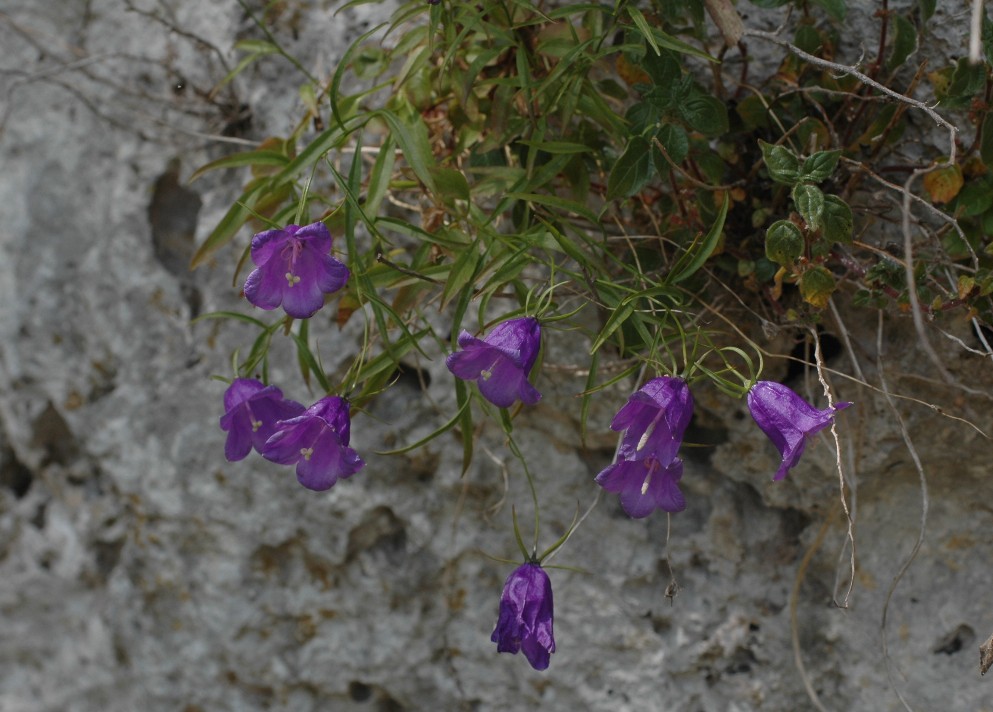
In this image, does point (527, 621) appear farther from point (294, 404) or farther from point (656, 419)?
point (294, 404)

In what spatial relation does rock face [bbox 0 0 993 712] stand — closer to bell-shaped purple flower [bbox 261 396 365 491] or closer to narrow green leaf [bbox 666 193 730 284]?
narrow green leaf [bbox 666 193 730 284]

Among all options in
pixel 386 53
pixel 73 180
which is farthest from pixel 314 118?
pixel 73 180

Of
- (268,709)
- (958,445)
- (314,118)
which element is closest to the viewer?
(958,445)

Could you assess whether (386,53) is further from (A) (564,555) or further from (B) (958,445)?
(B) (958,445)

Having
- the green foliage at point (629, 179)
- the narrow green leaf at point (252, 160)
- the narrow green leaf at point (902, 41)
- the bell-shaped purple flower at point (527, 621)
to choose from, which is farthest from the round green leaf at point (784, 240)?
the narrow green leaf at point (252, 160)

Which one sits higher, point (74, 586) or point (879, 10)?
point (879, 10)

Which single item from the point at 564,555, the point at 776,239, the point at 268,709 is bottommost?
the point at 268,709
